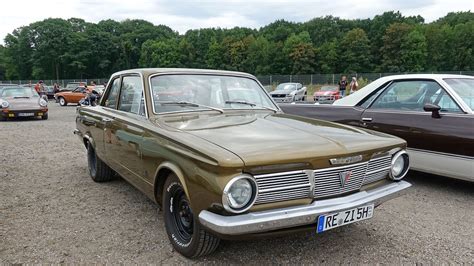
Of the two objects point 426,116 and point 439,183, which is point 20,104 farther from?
Result: point 439,183

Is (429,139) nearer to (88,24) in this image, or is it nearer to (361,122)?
(361,122)

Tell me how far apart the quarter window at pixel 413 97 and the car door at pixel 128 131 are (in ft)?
12.1

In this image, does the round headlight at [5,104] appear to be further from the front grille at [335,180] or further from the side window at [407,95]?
the front grille at [335,180]

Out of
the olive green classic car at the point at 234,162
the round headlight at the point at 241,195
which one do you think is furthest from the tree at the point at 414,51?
the round headlight at the point at 241,195

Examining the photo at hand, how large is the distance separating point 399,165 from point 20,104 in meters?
14.9

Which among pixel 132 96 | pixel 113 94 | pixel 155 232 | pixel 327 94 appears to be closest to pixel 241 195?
pixel 155 232

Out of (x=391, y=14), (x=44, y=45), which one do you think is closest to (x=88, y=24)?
(x=44, y=45)

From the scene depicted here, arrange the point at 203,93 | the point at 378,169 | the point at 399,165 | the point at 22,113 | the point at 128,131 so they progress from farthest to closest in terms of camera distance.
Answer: the point at 22,113 < the point at 203,93 < the point at 128,131 < the point at 399,165 < the point at 378,169

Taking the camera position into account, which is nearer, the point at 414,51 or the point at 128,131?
the point at 128,131

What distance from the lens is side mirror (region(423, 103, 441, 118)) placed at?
194 inches

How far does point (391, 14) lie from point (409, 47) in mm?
21338

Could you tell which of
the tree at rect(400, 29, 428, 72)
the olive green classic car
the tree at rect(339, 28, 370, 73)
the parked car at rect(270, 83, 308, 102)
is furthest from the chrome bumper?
the tree at rect(339, 28, 370, 73)

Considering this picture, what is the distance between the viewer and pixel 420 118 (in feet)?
16.9

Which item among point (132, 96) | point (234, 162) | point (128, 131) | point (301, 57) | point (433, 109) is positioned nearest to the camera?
point (234, 162)
